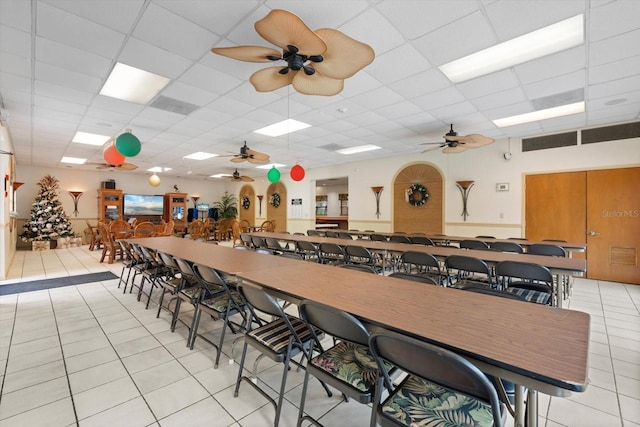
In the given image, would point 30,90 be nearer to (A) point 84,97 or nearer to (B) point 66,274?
(A) point 84,97

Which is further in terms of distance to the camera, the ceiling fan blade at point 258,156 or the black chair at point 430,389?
the ceiling fan blade at point 258,156

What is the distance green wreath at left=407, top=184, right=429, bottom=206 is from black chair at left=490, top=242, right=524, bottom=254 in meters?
3.33

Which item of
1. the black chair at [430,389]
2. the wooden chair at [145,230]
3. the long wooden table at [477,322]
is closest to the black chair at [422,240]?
the long wooden table at [477,322]

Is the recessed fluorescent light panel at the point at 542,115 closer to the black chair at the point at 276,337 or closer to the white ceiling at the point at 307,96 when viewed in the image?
the white ceiling at the point at 307,96

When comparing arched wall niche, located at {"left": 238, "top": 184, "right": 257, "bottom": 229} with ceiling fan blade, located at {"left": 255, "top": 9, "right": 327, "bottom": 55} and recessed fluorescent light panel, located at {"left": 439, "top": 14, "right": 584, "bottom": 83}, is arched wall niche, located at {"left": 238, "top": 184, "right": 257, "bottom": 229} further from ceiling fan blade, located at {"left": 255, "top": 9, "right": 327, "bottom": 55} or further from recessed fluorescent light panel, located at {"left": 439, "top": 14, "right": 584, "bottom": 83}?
ceiling fan blade, located at {"left": 255, "top": 9, "right": 327, "bottom": 55}

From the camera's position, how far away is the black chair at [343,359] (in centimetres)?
134

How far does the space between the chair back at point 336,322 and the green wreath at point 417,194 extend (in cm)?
676

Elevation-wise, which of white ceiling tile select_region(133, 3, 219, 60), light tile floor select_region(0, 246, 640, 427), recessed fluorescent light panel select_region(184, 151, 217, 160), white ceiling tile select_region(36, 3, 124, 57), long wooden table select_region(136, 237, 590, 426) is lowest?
light tile floor select_region(0, 246, 640, 427)

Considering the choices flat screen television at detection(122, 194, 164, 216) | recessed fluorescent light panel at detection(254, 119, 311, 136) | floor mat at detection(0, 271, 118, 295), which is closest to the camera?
floor mat at detection(0, 271, 118, 295)

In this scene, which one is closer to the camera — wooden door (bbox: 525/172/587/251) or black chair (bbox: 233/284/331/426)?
black chair (bbox: 233/284/331/426)

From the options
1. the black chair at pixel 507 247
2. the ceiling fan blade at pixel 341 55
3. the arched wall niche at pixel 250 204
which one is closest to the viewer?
the ceiling fan blade at pixel 341 55

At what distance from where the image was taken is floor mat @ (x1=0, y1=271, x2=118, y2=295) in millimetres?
4613

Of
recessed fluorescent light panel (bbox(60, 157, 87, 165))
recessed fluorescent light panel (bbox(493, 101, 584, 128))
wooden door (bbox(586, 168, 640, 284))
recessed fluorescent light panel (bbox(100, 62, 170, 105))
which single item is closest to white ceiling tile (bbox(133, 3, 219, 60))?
recessed fluorescent light panel (bbox(100, 62, 170, 105))

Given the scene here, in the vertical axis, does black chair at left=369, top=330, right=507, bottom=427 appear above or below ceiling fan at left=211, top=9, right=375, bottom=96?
below
